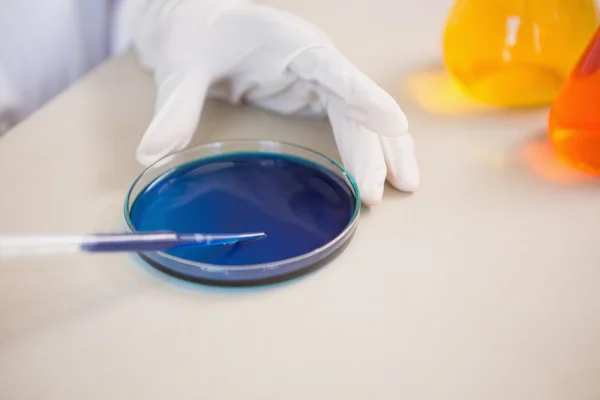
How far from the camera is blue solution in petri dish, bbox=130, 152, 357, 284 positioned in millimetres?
410

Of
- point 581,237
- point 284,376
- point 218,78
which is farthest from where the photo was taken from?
point 218,78

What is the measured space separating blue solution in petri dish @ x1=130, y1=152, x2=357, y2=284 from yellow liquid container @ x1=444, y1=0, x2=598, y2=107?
226 millimetres

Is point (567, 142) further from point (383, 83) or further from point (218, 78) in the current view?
point (218, 78)

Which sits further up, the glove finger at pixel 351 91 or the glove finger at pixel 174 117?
the glove finger at pixel 351 91

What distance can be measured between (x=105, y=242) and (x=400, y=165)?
0.24 metres

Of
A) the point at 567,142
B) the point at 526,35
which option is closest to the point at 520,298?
the point at 567,142

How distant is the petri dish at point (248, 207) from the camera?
392mm

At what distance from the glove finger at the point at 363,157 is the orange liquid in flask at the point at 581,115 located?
163 mm

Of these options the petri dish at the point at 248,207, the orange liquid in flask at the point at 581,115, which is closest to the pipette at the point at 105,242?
the petri dish at the point at 248,207

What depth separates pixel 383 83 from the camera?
2.16 feet

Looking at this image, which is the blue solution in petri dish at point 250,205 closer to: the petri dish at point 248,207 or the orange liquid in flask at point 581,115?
the petri dish at point 248,207

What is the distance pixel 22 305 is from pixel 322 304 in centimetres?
19

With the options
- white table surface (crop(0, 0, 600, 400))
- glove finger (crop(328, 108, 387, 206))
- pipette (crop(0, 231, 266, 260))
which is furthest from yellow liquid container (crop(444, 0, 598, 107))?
pipette (crop(0, 231, 266, 260))

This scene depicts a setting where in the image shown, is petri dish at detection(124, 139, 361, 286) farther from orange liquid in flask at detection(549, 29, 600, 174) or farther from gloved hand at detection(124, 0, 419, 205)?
orange liquid in flask at detection(549, 29, 600, 174)
